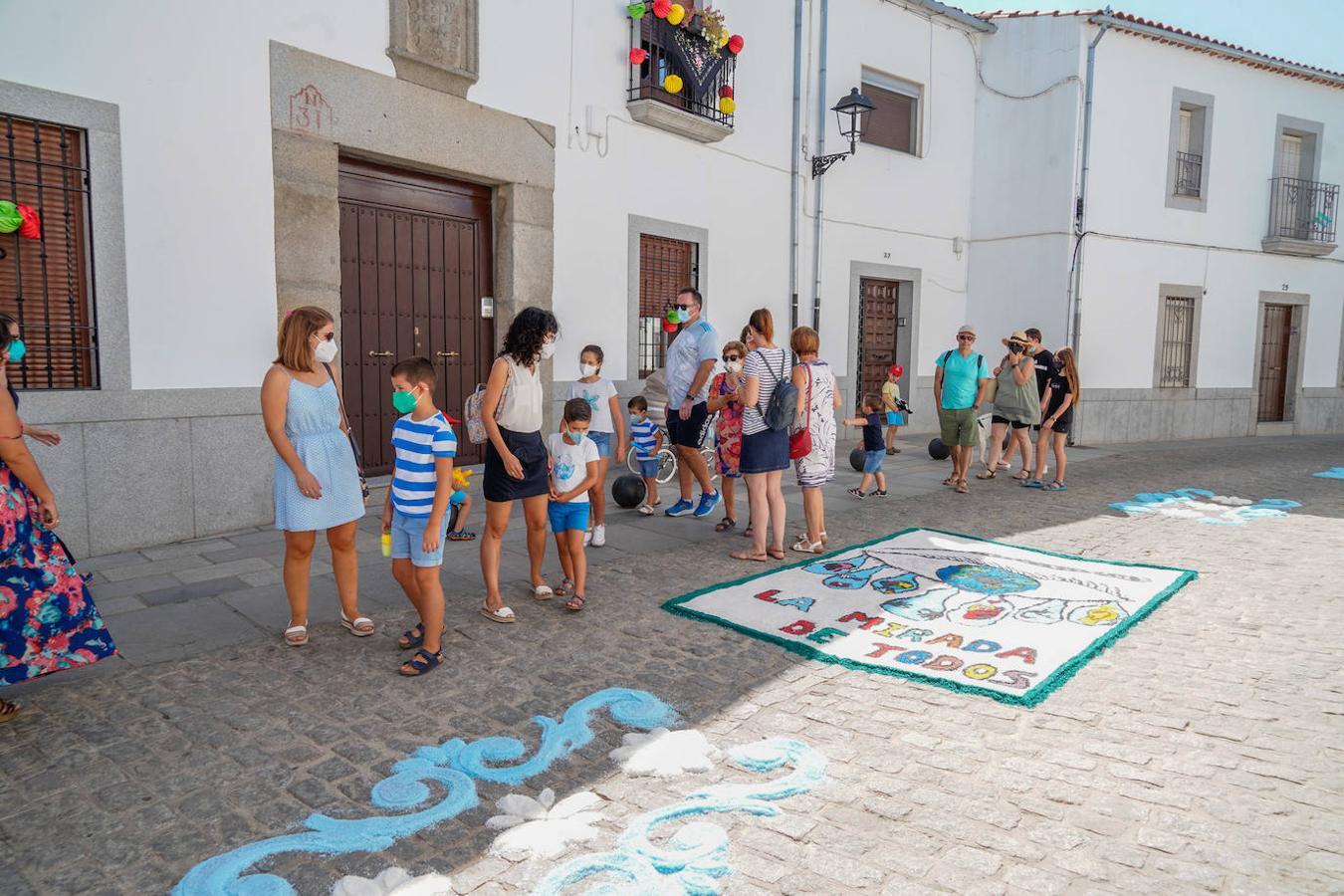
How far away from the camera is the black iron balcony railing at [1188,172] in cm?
1462

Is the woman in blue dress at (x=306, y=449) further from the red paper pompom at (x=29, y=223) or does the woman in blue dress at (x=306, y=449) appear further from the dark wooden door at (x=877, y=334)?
Result: the dark wooden door at (x=877, y=334)

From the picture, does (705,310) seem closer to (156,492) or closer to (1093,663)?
(156,492)

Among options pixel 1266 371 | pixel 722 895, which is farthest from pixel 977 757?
pixel 1266 371

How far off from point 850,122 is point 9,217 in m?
9.81

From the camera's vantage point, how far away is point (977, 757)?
3.07 m

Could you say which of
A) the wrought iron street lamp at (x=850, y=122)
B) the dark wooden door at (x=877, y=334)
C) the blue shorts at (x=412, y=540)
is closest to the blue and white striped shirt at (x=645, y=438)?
the blue shorts at (x=412, y=540)

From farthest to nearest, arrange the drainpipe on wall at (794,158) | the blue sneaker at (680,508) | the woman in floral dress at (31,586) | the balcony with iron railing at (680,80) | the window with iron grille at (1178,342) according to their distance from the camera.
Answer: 1. the window with iron grille at (1178,342)
2. the drainpipe on wall at (794,158)
3. the balcony with iron railing at (680,80)
4. the blue sneaker at (680,508)
5. the woman in floral dress at (31,586)

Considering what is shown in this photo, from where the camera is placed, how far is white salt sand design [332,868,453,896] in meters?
2.29

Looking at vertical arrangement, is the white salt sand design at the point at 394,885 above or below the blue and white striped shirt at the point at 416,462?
below

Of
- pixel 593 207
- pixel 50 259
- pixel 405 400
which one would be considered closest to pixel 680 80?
pixel 593 207

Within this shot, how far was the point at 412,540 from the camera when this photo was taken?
12.6ft

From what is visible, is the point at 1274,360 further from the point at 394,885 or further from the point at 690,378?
the point at 394,885

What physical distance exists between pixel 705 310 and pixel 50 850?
346 inches

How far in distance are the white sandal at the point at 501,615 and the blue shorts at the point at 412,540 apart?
68 cm
